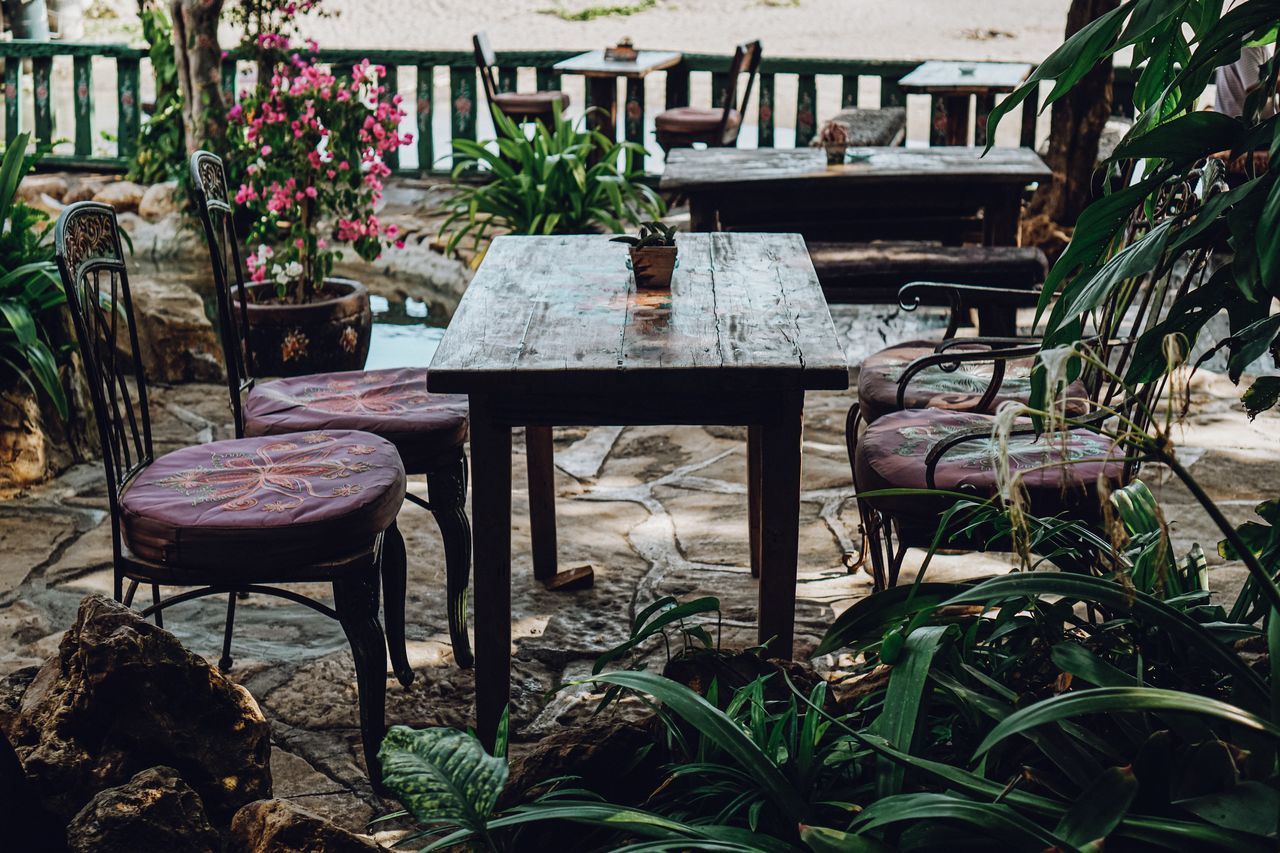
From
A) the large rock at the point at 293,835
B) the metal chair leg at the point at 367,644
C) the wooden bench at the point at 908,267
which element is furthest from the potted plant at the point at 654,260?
the wooden bench at the point at 908,267

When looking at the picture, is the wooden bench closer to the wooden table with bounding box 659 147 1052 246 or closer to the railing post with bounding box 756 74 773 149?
the wooden table with bounding box 659 147 1052 246

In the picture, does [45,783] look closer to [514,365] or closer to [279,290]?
[514,365]

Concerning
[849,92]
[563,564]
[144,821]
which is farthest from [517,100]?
[144,821]

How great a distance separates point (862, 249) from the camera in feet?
17.8

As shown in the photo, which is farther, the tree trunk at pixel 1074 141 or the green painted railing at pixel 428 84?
the green painted railing at pixel 428 84

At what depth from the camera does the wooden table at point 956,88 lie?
24.1ft

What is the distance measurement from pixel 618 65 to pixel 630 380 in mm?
6011

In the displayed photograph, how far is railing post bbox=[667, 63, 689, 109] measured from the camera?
862cm

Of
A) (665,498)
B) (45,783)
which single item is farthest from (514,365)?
(665,498)

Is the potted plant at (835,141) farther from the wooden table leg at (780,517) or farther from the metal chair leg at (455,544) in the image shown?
the wooden table leg at (780,517)

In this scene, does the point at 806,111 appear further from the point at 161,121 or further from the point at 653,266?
the point at 653,266

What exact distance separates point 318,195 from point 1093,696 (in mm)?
4216

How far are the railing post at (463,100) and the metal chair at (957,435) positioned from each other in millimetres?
5288

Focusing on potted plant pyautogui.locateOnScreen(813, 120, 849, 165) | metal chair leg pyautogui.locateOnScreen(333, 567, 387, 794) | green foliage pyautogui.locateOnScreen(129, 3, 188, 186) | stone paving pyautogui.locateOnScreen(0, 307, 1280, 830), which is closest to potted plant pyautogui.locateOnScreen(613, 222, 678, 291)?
stone paving pyautogui.locateOnScreen(0, 307, 1280, 830)
